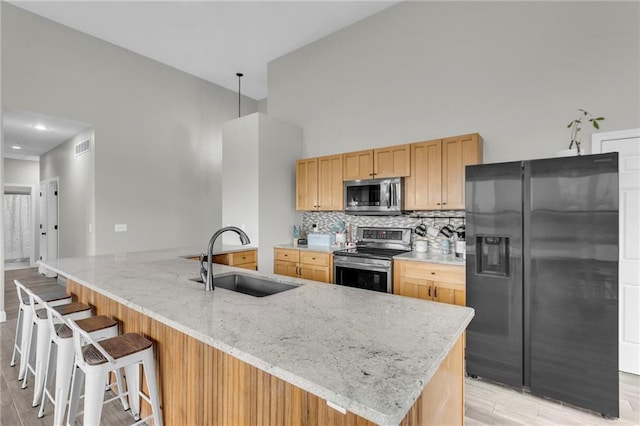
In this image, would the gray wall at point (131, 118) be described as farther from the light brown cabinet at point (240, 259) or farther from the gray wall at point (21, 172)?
the gray wall at point (21, 172)

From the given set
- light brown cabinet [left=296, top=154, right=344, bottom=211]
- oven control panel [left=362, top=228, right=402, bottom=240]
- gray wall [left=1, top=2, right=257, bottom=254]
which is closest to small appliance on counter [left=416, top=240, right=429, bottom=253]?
oven control panel [left=362, top=228, right=402, bottom=240]

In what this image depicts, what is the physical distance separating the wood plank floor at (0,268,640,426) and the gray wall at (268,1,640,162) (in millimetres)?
2115

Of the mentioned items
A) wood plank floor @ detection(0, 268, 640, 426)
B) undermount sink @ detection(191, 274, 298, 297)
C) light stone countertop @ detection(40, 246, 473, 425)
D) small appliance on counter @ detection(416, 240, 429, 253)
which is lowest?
wood plank floor @ detection(0, 268, 640, 426)

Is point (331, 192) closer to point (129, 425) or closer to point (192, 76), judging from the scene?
point (129, 425)

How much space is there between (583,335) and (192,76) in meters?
6.57

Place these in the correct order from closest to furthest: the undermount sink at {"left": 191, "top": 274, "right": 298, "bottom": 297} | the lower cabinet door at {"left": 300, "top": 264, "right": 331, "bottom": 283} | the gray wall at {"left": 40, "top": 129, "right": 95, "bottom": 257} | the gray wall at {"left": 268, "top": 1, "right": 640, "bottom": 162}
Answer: the undermount sink at {"left": 191, "top": 274, "right": 298, "bottom": 297} < the gray wall at {"left": 268, "top": 1, "right": 640, "bottom": 162} < the lower cabinet door at {"left": 300, "top": 264, "right": 331, "bottom": 283} < the gray wall at {"left": 40, "top": 129, "right": 95, "bottom": 257}

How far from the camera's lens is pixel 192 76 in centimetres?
582

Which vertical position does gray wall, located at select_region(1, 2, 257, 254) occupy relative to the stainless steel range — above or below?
above

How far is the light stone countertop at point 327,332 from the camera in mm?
835

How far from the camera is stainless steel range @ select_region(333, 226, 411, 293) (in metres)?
3.22

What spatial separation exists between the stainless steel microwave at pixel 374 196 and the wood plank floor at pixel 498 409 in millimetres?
1844

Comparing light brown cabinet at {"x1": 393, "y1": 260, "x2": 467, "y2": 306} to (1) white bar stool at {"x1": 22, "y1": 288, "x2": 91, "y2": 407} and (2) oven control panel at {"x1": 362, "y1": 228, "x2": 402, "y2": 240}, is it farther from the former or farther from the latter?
(1) white bar stool at {"x1": 22, "y1": 288, "x2": 91, "y2": 407}

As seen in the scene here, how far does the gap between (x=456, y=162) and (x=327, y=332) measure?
2565mm

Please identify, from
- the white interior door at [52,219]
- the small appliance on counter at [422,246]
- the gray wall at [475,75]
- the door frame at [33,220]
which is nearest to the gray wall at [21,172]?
the door frame at [33,220]
